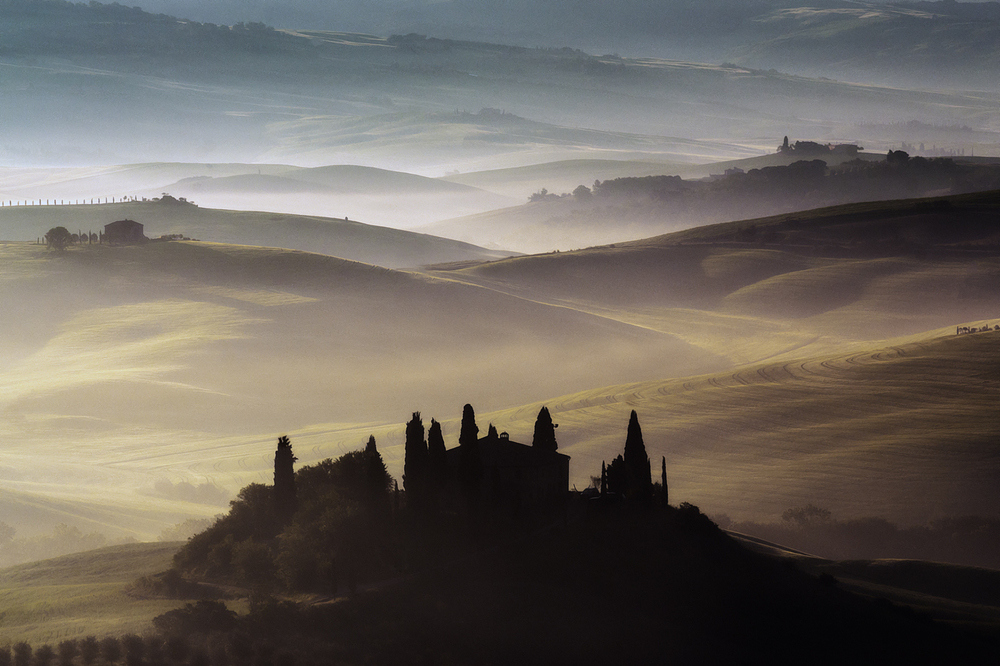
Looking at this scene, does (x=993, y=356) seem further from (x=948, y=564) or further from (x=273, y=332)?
(x=273, y=332)

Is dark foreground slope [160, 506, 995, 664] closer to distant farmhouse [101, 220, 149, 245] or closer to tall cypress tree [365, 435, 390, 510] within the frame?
tall cypress tree [365, 435, 390, 510]

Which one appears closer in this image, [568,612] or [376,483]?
[568,612]

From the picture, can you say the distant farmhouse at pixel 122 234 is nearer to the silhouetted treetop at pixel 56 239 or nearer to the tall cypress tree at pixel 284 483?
the silhouetted treetop at pixel 56 239

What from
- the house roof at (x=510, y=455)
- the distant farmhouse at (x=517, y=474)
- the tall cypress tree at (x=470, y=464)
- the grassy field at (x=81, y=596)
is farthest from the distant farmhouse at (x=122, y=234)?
the tall cypress tree at (x=470, y=464)

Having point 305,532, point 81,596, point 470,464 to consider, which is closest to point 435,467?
point 470,464

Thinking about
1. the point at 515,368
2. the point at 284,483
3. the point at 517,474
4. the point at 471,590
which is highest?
the point at 515,368

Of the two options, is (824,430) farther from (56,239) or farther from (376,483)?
(56,239)

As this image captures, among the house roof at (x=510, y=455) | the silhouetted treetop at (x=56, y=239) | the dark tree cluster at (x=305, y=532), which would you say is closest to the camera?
the dark tree cluster at (x=305, y=532)
